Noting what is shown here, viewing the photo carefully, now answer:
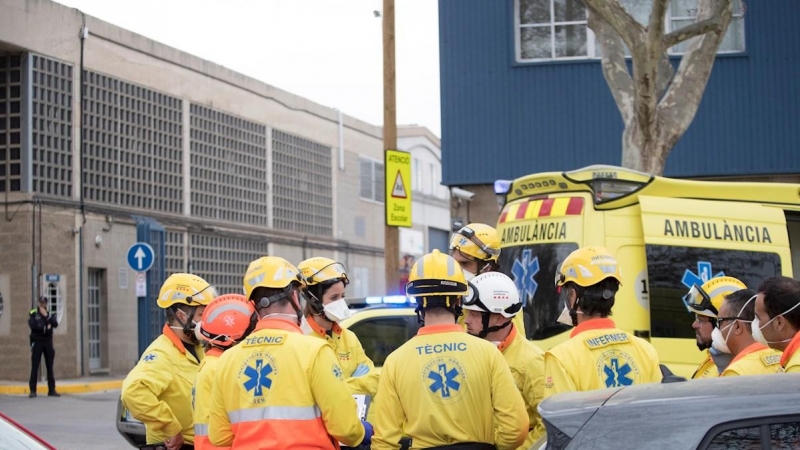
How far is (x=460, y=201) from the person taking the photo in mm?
19891

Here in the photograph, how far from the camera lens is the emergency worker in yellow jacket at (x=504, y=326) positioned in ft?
19.7

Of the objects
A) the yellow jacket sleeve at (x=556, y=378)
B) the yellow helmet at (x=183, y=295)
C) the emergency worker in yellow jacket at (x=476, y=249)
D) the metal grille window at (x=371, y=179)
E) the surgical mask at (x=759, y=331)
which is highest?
the metal grille window at (x=371, y=179)

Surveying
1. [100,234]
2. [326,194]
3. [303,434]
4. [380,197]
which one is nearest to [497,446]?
[303,434]

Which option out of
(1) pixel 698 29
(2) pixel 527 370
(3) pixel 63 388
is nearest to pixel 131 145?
(3) pixel 63 388

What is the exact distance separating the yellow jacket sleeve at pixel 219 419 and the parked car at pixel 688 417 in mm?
1855

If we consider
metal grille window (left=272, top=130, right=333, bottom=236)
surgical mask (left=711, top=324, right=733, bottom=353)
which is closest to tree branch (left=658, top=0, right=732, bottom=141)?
surgical mask (left=711, top=324, right=733, bottom=353)

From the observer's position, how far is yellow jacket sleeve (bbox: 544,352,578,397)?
5324 millimetres

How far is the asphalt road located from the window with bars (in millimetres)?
9333

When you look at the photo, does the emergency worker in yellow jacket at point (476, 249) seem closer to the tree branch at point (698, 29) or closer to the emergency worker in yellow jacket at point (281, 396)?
the emergency worker in yellow jacket at point (281, 396)

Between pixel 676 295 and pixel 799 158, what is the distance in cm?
1105

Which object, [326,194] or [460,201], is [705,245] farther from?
[326,194]

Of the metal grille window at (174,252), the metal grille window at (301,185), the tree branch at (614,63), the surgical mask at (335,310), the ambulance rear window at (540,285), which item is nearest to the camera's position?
the surgical mask at (335,310)

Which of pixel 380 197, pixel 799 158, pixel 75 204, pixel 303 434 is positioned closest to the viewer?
pixel 303 434

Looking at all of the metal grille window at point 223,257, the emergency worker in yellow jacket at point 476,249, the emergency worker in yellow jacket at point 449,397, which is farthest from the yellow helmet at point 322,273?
the metal grille window at point 223,257
